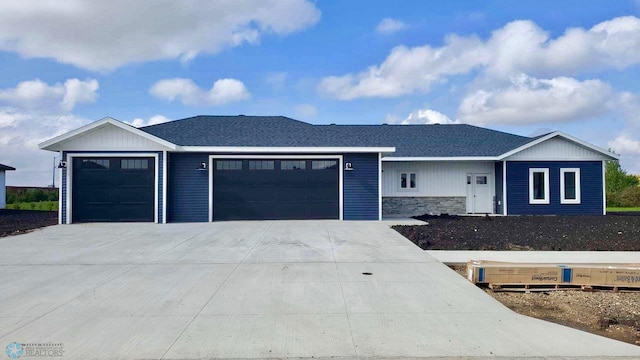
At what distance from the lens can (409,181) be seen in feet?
66.3

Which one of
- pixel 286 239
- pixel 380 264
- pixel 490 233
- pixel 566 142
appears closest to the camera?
pixel 380 264

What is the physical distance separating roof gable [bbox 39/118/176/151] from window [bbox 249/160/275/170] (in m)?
2.84

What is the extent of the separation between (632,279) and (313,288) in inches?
197

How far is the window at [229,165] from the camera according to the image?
653 inches

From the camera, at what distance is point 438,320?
17.4 feet

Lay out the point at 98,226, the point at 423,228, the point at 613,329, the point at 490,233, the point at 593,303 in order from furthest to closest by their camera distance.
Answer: the point at 98,226 < the point at 423,228 < the point at 490,233 < the point at 593,303 < the point at 613,329

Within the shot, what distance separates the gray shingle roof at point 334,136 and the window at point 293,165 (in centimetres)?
65

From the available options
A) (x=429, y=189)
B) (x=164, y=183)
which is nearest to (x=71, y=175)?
(x=164, y=183)

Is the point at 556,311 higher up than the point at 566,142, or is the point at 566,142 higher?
the point at 566,142

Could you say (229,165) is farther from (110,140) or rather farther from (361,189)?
(361,189)

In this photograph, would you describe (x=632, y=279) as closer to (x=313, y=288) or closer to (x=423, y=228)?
(x=313, y=288)

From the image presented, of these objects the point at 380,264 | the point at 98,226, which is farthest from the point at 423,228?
the point at 98,226

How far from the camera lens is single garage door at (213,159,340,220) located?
1656 cm

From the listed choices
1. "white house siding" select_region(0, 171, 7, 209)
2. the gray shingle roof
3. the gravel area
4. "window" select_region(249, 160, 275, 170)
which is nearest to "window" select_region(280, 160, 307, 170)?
"window" select_region(249, 160, 275, 170)
